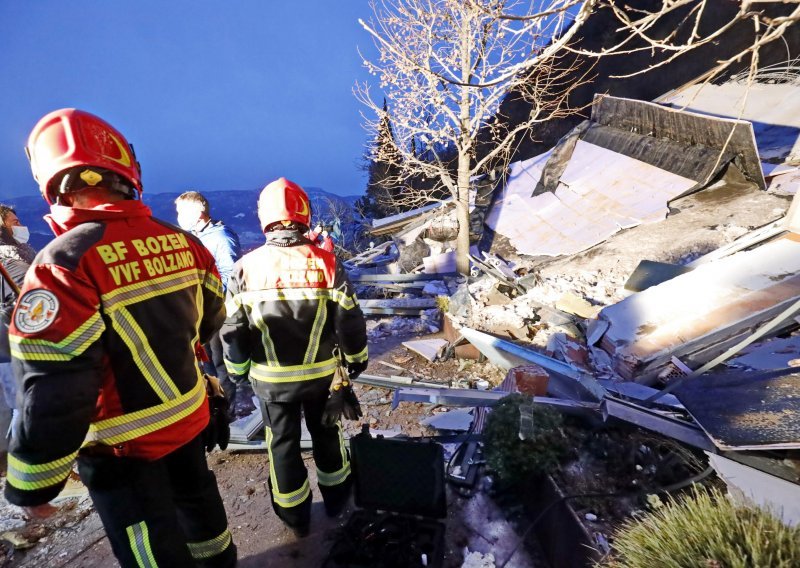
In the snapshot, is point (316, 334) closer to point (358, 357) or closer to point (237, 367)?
point (358, 357)

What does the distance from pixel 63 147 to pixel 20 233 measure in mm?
3062

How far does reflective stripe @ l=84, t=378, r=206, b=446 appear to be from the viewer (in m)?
1.55

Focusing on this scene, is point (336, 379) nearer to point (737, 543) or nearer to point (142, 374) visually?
point (142, 374)

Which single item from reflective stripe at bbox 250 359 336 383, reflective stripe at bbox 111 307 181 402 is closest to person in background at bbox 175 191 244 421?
reflective stripe at bbox 250 359 336 383

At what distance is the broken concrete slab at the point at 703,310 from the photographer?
3.79 m

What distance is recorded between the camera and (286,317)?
237 cm

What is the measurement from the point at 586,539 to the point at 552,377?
1.98 metres

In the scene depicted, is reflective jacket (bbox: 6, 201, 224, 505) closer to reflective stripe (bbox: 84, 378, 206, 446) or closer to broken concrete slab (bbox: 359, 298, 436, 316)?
reflective stripe (bbox: 84, 378, 206, 446)

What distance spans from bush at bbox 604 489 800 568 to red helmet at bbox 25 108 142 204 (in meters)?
2.62

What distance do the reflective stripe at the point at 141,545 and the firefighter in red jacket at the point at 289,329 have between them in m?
0.95

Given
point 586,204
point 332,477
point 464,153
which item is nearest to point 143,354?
point 332,477

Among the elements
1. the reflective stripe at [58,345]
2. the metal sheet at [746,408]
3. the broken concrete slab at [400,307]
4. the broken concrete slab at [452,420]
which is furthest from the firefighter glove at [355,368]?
the broken concrete slab at [400,307]

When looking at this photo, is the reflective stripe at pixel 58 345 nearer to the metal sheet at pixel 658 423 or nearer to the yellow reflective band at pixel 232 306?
the yellow reflective band at pixel 232 306

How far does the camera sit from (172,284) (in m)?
1.77
